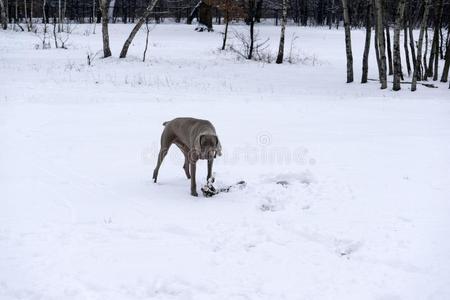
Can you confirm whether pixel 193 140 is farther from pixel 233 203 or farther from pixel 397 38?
pixel 397 38

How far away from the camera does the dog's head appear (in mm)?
5945

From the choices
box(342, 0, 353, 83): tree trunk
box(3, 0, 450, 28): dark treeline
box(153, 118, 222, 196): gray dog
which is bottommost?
box(153, 118, 222, 196): gray dog

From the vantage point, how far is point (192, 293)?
165 inches

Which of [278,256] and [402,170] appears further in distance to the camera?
[402,170]

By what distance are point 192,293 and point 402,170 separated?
4.33 meters

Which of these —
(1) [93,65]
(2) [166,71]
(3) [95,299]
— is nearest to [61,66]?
(1) [93,65]

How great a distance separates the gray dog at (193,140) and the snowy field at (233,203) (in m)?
0.46

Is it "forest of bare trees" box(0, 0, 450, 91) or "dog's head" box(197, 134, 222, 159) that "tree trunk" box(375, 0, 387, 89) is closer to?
"forest of bare trees" box(0, 0, 450, 91)

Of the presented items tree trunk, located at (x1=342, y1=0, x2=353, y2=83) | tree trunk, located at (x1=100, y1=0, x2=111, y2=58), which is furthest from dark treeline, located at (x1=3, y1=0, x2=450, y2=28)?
tree trunk, located at (x1=342, y1=0, x2=353, y2=83)

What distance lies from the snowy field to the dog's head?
2.23 ft

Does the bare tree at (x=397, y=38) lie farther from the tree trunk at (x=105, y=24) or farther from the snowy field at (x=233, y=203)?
the tree trunk at (x=105, y=24)

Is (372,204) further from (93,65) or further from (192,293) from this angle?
(93,65)

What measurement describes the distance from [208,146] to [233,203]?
0.83 m

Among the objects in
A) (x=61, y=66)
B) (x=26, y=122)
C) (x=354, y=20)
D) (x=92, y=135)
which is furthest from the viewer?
(x=354, y=20)
